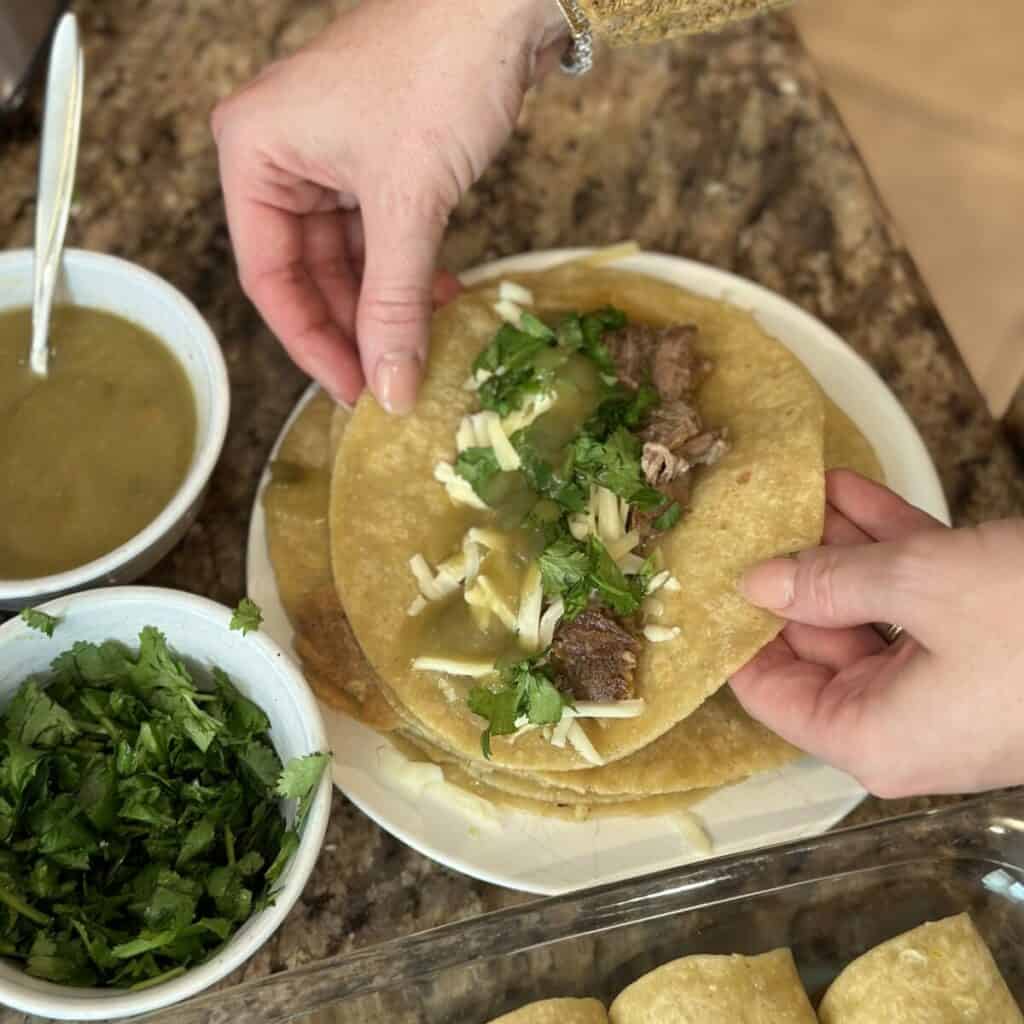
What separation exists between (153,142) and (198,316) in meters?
0.82

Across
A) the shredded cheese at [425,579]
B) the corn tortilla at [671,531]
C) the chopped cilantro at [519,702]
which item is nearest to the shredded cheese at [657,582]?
the corn tortilla at [671,531]

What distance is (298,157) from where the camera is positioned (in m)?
1.90

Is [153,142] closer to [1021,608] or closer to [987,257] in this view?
[1021,608]

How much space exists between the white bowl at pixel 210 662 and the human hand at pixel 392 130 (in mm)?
524

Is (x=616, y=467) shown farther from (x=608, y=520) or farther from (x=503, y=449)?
(x=503, y=449)

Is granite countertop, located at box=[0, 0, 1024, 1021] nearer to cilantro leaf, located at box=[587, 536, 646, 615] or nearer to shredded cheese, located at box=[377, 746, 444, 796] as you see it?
shredded cheese, located at box=[377, 746, 444, 796]

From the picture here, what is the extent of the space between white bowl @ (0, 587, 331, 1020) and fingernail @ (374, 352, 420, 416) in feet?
1.63

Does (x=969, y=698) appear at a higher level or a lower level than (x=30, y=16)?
lower

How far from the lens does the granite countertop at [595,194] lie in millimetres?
2215

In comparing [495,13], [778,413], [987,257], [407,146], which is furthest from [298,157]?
[987,257]

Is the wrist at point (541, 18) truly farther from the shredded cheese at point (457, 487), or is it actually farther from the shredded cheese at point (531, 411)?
the shredded cheese at point (457, 487)

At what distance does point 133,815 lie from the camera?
159 centimetres

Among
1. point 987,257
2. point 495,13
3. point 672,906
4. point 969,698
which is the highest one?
point 495,13

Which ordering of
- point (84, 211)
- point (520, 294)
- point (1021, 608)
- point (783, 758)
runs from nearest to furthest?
point (1021, 608)
point (783, 758)
point (520, 294)
point (84, 211)
